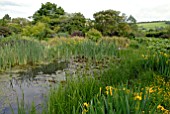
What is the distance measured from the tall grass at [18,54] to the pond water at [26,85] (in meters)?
0.32

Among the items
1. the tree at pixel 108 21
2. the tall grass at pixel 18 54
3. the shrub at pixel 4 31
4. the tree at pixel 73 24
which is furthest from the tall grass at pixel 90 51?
the tree at pixel 108 21

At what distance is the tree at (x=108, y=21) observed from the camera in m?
23.3

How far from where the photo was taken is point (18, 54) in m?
7.99

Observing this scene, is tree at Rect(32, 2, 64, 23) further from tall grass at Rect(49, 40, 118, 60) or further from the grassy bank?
the grassy bank

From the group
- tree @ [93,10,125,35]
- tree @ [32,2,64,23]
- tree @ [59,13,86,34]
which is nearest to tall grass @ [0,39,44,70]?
tree @ [59,13,86,34]

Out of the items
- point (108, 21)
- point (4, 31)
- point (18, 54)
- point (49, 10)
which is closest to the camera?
point (18, 54)

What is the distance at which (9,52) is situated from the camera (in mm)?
7766

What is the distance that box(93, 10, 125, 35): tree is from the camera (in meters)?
23.3

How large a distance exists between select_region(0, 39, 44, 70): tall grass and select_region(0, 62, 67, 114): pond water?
0.32m

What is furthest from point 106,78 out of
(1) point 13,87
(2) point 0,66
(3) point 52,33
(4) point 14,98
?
→ (3) point 52,33

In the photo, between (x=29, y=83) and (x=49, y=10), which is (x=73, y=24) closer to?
(x=49, y=10)

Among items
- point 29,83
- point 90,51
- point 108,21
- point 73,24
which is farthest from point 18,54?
point 108,21

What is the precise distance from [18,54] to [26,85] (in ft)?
7.55

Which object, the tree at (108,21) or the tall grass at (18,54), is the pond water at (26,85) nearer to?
the tall grass at (18,54)
